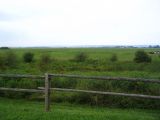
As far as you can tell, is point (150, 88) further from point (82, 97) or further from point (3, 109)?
point (3, 109)

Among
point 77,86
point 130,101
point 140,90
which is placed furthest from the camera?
point 77,86

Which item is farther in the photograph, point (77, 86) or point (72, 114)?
point (77, 86)

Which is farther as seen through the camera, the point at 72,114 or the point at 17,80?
the point at 17,80

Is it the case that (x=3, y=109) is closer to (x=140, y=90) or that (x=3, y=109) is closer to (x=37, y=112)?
(x=37, y=112)

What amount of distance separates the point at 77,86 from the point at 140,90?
2722 millimetres

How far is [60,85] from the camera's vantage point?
1617 cm

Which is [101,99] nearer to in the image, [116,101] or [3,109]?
[116,101]

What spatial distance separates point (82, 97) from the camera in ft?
46.4

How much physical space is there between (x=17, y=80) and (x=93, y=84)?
12.7ft

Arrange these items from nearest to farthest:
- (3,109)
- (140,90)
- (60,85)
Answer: (3,109), (140,90), (60,85)

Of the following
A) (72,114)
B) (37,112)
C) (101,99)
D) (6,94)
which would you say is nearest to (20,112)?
(37,112)

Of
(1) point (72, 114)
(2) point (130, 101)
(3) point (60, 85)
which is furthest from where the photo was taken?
(3) point (60, 85)

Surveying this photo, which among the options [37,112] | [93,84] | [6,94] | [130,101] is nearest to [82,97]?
[93,84]

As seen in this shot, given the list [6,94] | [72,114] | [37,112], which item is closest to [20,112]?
[37,112]
